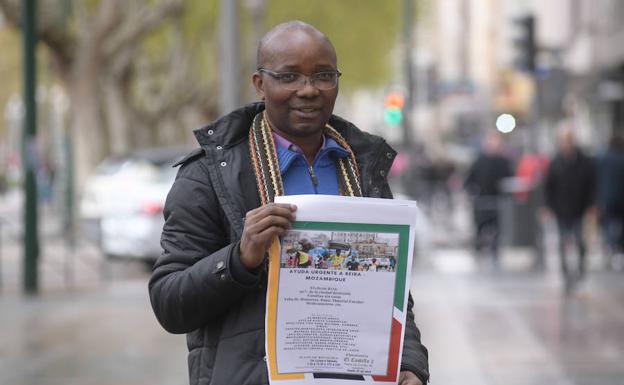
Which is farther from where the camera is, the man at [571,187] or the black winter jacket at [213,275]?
the man at [571,187]

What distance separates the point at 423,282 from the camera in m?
15.3

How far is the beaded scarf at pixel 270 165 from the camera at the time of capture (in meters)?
3.19

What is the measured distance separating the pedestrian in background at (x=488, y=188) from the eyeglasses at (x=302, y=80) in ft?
48.0

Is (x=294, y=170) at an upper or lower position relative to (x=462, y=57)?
lower

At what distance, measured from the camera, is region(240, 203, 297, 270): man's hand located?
9.62 ft

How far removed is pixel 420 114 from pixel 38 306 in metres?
115

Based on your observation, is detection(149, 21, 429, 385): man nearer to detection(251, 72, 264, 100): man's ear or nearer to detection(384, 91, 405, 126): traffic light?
detection(251, 72, 264, 100): man's ear

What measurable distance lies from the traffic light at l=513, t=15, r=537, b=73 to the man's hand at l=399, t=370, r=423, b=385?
572 inches

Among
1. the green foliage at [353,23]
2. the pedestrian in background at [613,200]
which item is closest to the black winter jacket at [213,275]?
the pedestrian in background at [613,200]

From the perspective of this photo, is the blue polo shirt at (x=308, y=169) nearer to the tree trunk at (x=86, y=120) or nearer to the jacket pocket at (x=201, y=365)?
the jacket pocket at (x=201, y=365)

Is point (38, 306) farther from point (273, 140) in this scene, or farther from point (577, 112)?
point (577, 112)

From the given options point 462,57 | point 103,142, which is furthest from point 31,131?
point 462,57

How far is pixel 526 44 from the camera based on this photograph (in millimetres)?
17375

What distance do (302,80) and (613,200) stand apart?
47.8 ft
